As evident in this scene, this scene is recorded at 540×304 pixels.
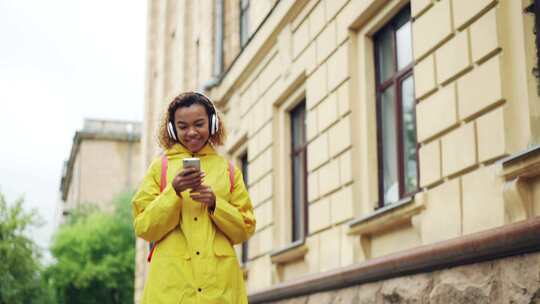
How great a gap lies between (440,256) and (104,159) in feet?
204

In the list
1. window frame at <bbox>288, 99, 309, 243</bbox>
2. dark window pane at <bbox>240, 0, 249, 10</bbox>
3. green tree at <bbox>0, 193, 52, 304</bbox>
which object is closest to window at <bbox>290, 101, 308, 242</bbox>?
window frame at <bbox>288, 99, 309, 243</bbox>

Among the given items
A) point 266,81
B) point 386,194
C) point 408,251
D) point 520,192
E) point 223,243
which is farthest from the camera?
point 266,81

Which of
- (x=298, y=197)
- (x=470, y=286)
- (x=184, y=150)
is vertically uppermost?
(x=298, y=197)

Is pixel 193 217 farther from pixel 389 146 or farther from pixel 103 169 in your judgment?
pixel 103 169

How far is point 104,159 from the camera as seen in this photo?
6762cm

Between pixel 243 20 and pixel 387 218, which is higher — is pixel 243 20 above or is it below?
above

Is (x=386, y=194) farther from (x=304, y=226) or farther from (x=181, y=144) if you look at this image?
(x=181, y=144)

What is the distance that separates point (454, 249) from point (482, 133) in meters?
0.98

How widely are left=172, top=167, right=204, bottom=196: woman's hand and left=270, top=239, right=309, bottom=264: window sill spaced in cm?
764

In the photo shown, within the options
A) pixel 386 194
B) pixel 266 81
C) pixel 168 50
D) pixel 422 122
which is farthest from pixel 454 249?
pixel 168 50

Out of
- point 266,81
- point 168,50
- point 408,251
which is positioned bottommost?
point 408,251

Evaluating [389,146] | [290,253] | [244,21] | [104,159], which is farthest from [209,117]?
[104,159]

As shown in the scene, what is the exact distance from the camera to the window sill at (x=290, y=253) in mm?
11891

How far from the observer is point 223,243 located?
443cm
